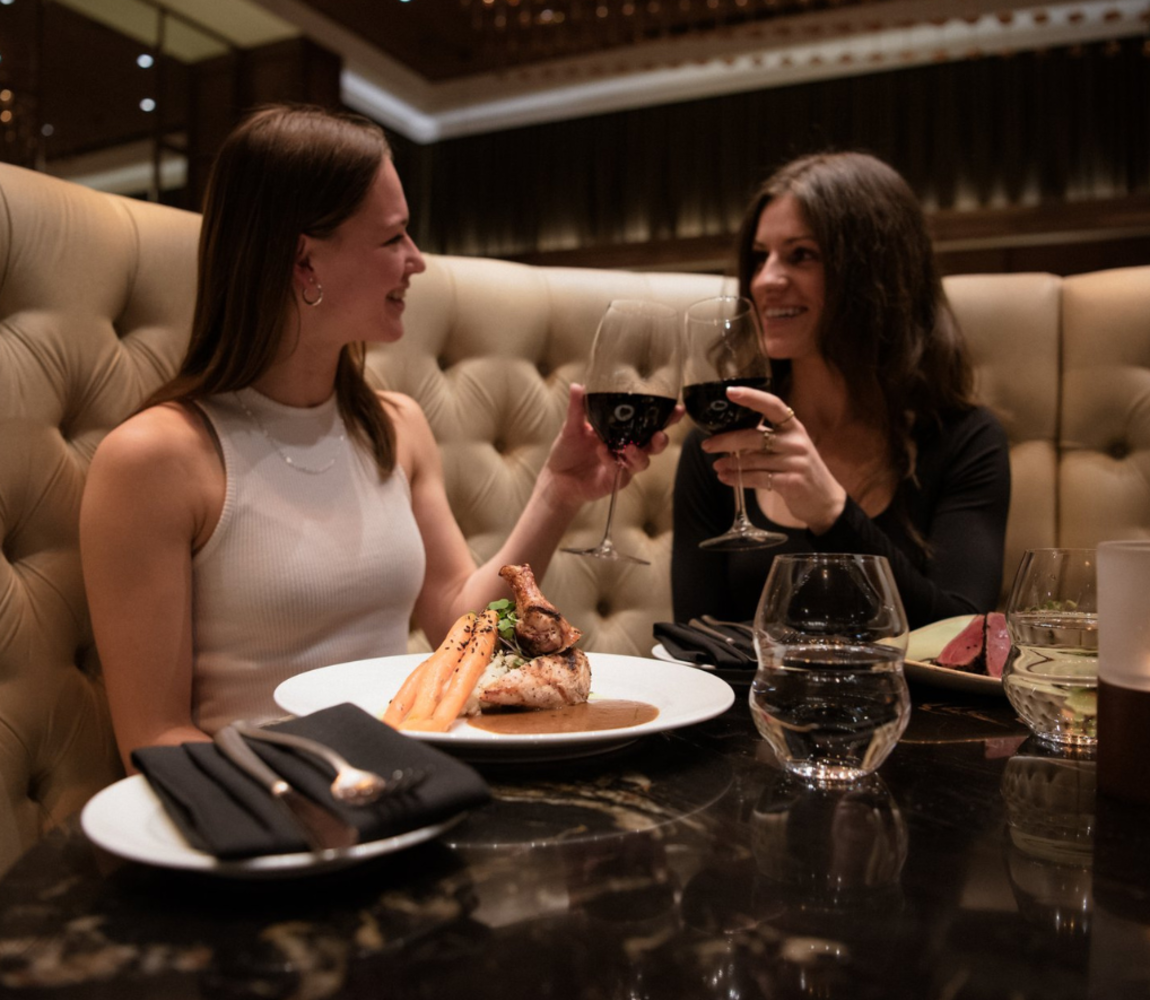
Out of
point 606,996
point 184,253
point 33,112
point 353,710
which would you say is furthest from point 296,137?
point 33,112

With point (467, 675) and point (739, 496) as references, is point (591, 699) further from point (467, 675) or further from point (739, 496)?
point (739, 496)

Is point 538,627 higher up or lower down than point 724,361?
lower down

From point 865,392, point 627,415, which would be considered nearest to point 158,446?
point 627,415

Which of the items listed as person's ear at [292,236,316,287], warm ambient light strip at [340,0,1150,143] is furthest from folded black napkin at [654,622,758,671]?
warm ambient light strip at [340,0,1150,143]

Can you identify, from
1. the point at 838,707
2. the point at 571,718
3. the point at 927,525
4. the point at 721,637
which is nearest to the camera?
the point at 838,707

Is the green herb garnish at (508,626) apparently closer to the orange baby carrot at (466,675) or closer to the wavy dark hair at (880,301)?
the orange baby carrot at (466,675)

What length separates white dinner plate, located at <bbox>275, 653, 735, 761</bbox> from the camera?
0.70 m

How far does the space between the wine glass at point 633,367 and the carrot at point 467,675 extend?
41 centimetres

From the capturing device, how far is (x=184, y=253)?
1.68 m

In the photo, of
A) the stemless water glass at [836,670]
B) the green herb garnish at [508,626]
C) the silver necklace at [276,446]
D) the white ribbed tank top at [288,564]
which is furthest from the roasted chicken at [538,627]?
the silver necklace at [276,446]

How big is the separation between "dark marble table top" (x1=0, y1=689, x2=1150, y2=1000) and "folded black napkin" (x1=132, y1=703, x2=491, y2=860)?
30mm

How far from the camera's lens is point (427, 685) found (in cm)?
81

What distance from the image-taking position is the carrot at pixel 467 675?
77 cm

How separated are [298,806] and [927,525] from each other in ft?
5.48
